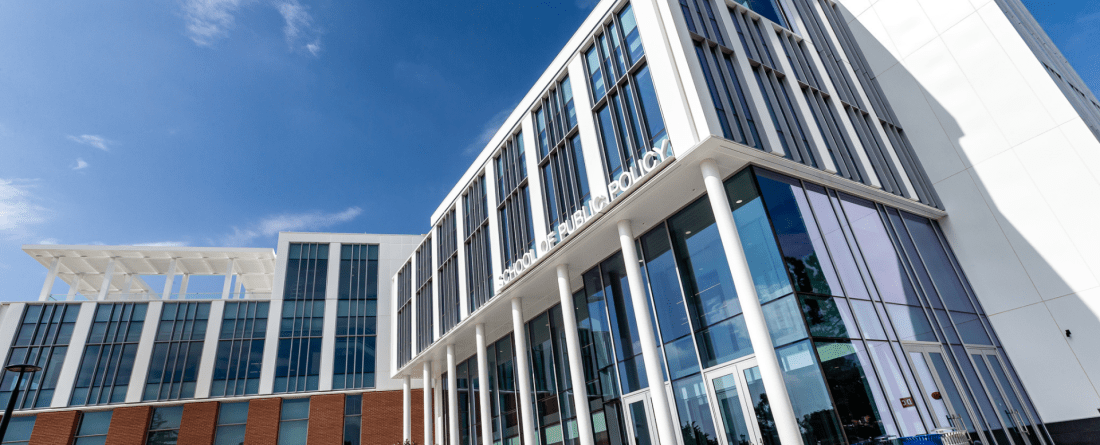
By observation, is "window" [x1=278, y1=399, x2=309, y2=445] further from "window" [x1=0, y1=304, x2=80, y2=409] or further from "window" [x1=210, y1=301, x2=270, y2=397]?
"window" [x1=0, y1=304, x2=80, y2=409]

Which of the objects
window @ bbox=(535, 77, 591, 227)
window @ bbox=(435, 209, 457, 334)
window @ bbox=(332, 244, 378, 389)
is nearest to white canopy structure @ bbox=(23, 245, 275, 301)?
window @ bbox=(332, 244, 378, 389)

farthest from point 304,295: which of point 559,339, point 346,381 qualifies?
point 559,339

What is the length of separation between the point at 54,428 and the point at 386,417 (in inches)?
827

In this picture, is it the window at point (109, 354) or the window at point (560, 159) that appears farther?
the window at point (109, 354)

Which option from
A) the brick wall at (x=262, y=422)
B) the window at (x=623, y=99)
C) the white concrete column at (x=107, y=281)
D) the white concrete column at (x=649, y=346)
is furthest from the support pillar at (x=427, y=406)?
the white concrete column at (x=107, y=281)

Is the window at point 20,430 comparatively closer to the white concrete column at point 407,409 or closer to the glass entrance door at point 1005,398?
the white concrete column at point 407,409

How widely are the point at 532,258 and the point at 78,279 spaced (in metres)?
44.7

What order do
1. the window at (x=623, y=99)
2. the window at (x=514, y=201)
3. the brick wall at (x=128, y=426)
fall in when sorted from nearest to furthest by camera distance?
1. the window at (x=623, y=99)
2. the window at (x=514, y=201)
3. the brick wall at (x=128, y=426)

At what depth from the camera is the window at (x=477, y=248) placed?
2483 centimetres

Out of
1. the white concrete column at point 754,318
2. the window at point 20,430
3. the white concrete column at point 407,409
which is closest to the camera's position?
the white concrete column at point 754,318

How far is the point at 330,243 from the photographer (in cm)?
4472

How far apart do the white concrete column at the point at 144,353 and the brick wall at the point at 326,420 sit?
11.4 m

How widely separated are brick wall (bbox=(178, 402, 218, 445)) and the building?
78.4ft

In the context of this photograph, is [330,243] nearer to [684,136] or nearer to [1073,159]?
[684,136]
